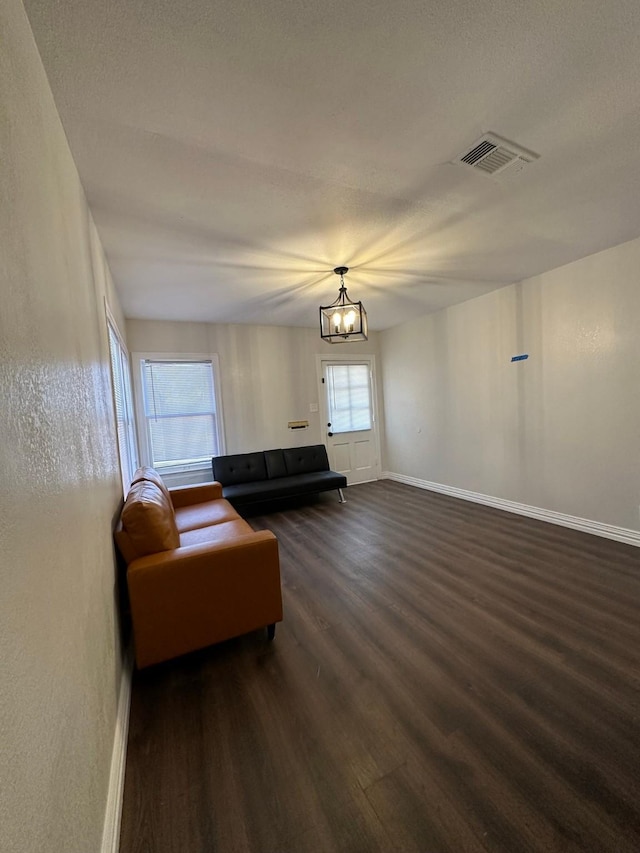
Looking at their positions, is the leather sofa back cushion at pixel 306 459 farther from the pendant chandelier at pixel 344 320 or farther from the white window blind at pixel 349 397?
the pendant chandelier at pixel 344 320

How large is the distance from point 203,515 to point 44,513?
91.2 inches

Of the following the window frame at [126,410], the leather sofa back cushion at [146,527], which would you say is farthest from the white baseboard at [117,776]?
the window frame at [126,410]

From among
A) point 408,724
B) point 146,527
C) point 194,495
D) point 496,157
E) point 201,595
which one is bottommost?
point 408,724

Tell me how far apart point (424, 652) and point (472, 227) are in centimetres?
275

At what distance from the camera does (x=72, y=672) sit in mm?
889

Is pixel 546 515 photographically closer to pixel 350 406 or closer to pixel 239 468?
pixel 350 406

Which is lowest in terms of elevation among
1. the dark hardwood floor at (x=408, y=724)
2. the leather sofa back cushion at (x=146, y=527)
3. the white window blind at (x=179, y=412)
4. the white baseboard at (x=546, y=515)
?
the dark hardwood floor at (x=408, y=724)

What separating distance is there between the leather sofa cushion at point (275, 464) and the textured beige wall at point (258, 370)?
0.17 m

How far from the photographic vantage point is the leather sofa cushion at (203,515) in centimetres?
279

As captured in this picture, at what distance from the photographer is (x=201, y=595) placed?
1828 millimetres

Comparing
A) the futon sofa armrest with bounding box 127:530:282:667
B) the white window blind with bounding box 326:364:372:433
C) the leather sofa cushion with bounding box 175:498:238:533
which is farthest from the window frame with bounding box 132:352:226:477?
the futon sofa armrest with bounding box 127:530:282:667

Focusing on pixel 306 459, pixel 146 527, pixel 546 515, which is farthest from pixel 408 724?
pixel 306 459

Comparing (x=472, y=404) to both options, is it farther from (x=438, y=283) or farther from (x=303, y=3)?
(x=303, y=3)

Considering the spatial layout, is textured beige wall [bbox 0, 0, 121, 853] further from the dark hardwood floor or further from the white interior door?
Answer: the white interior door
